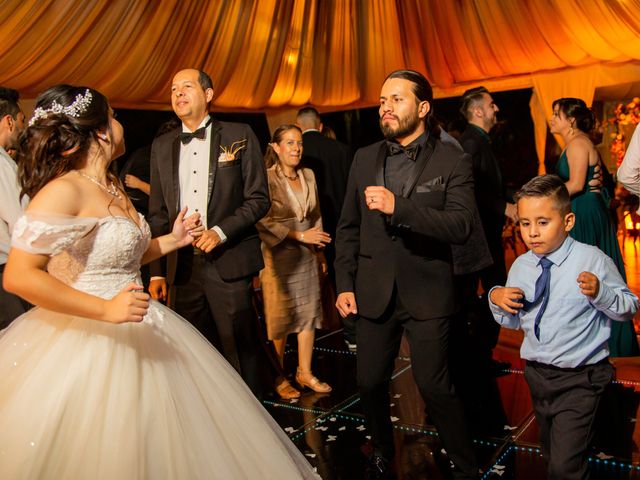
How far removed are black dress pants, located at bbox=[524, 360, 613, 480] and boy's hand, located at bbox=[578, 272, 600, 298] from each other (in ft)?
1.03

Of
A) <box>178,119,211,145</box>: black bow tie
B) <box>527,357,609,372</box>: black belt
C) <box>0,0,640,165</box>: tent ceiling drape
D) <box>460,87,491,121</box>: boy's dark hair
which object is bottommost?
<box>527,357,609,372</box>: black belt

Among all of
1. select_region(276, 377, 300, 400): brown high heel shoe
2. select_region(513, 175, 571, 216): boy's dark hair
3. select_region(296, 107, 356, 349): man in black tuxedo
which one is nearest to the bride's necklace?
select_region(513, 175, 571, 216): boy's dark hair

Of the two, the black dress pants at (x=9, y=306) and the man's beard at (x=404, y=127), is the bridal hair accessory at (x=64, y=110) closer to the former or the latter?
the man's beard at (x=404, y=127)

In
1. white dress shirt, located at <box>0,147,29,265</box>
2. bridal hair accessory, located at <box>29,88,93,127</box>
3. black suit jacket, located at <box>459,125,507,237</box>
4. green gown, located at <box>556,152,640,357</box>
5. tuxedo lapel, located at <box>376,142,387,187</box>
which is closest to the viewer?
bridal hair accessory, located at <box>29,88,93,127</box>

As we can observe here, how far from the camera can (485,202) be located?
408cm

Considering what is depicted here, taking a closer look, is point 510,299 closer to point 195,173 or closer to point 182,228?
point 182,228

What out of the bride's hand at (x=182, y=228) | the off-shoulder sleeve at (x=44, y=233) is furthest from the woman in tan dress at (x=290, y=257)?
the off-shoulder sleeve at (x=44, y=233)

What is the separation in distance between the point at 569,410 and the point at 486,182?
2042mm

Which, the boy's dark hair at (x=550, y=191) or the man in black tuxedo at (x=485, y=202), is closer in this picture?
the boy's dark hair at (x=550, y=191)

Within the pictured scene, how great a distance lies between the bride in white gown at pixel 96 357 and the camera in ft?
5.86

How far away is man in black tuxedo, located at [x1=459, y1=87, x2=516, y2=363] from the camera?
406 centimetres

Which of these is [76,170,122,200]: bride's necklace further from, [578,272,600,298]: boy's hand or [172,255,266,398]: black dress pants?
[578,272,600,298]: boy's hand

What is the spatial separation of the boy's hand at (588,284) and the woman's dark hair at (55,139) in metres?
1.63

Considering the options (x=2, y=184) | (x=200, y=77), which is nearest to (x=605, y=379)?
(x=200, y=77)
